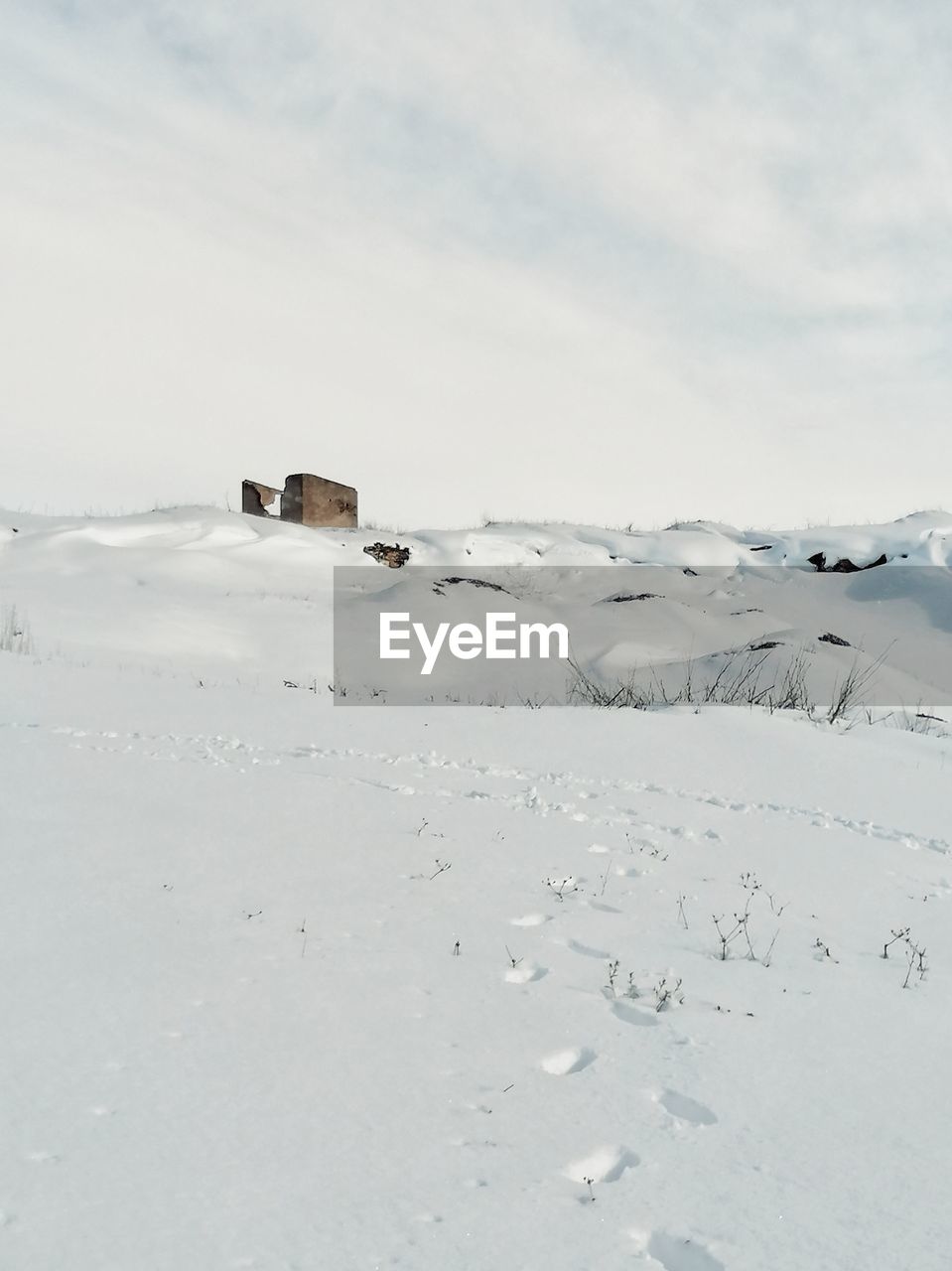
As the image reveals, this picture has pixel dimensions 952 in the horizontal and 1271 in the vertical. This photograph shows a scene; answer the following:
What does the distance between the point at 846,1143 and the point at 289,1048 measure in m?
1.09

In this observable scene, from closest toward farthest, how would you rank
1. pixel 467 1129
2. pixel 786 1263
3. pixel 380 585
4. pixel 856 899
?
pixel 786 1263, pixel 467 1129, pixel 856 899, pixel 380 585

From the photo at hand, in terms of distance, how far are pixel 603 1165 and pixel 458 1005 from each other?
2.08 ft

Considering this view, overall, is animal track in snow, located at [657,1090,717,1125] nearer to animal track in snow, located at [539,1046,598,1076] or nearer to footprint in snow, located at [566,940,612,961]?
animal track in snow, located at [539,1046,598,1076]

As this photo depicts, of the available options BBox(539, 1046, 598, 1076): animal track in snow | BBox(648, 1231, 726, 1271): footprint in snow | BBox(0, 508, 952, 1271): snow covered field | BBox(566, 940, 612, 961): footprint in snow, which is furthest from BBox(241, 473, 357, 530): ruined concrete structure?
BBox(648, 1231, 726, 1271): footprint in snow

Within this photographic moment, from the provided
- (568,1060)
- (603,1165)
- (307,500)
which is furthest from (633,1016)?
(307,500)

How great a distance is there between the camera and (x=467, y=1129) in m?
1.77

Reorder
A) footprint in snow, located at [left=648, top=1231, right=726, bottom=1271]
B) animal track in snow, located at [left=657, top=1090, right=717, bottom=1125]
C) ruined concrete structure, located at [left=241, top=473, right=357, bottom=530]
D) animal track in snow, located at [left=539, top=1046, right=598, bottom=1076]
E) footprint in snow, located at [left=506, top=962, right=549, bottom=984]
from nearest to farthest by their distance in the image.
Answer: footprint in snow, located at [left=648, top=1231, right=726, bottom=1271] → animal track in snow, located at [left=657, top=1090, right=717, bottom=1125] → animal track in snow, located at [left=539, top=1046, right=598, bottom=1076] → footprint in snow, located at [left=506, top=962, right=549, bottom=984] → ruined concrete structure, located at [left=241, top=473, right=357, bottom=530]

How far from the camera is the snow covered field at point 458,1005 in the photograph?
4.99ft

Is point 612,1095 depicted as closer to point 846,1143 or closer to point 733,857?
point 846,1143

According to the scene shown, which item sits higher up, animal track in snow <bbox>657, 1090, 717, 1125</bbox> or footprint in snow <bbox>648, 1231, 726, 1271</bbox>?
footprint in snow <bbox>648, 1231, 726, 1271</bbox>

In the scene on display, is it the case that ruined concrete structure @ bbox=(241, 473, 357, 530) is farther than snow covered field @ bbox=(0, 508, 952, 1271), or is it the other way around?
ruined concrete structure @ bbox=(241, 473, 357, 530)

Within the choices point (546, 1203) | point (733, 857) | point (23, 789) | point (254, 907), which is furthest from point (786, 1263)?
point (23, 789)

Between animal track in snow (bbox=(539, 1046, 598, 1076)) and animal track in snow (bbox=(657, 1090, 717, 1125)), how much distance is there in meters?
0.18

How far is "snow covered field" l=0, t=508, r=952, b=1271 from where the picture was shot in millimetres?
1521
